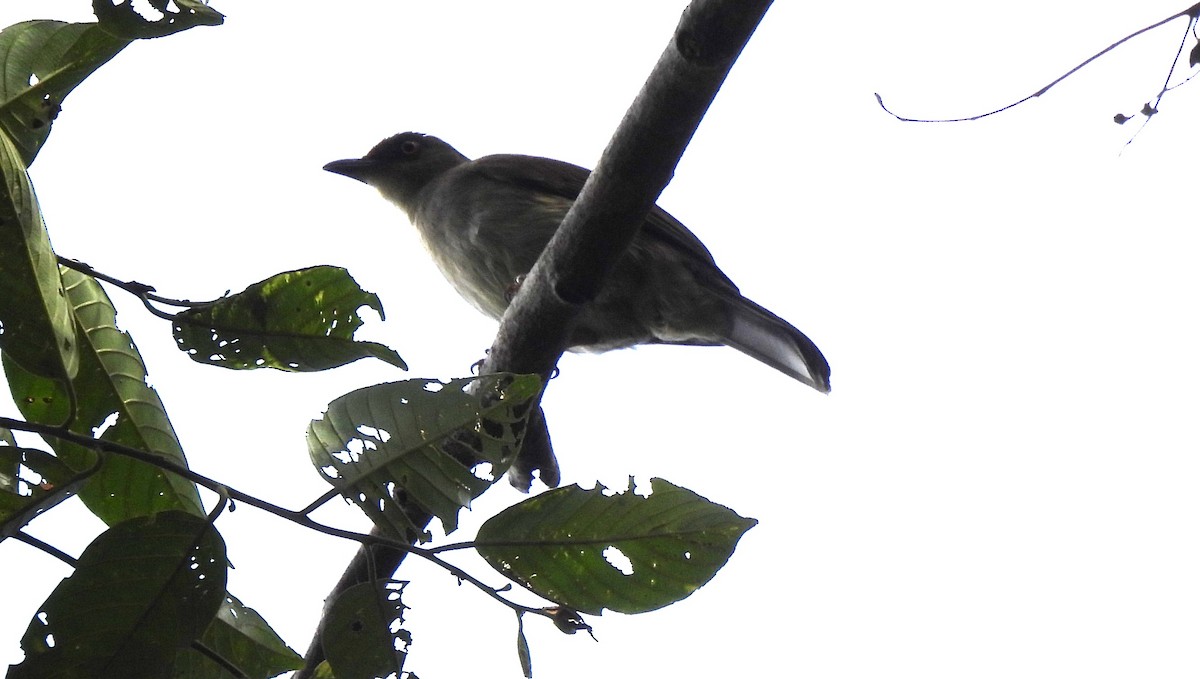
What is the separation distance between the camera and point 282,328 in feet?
7.58

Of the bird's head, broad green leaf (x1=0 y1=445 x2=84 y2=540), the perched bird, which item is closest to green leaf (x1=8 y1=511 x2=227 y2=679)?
broad green leaf (x1=0 y1=445 x2=84 y2=540)

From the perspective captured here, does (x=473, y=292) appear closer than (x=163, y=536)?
No

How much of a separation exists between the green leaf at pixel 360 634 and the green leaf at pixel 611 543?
20cm

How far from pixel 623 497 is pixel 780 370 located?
161 inches

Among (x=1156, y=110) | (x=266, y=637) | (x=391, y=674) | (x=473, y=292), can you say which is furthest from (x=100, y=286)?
(x=473, y=292)

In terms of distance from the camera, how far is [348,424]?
2002mm

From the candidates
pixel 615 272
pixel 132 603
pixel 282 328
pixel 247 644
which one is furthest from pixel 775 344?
pixel 132 603

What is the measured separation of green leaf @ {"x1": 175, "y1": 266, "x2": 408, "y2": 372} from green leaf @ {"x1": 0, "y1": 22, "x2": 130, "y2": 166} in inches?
16.6

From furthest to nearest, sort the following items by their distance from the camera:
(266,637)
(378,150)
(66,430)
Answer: (378,150) → (266,637) → (66,430)

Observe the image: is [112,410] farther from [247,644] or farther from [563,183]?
[563,183]

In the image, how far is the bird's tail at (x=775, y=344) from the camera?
603 cm

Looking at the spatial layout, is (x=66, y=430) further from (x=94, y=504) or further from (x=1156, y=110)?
(x=1156, y=110)

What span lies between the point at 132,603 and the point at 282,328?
0.66 meters

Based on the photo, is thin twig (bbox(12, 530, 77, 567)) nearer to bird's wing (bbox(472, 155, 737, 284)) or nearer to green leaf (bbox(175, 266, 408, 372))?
green leaf (bbox(175, 266, 408, 372))
